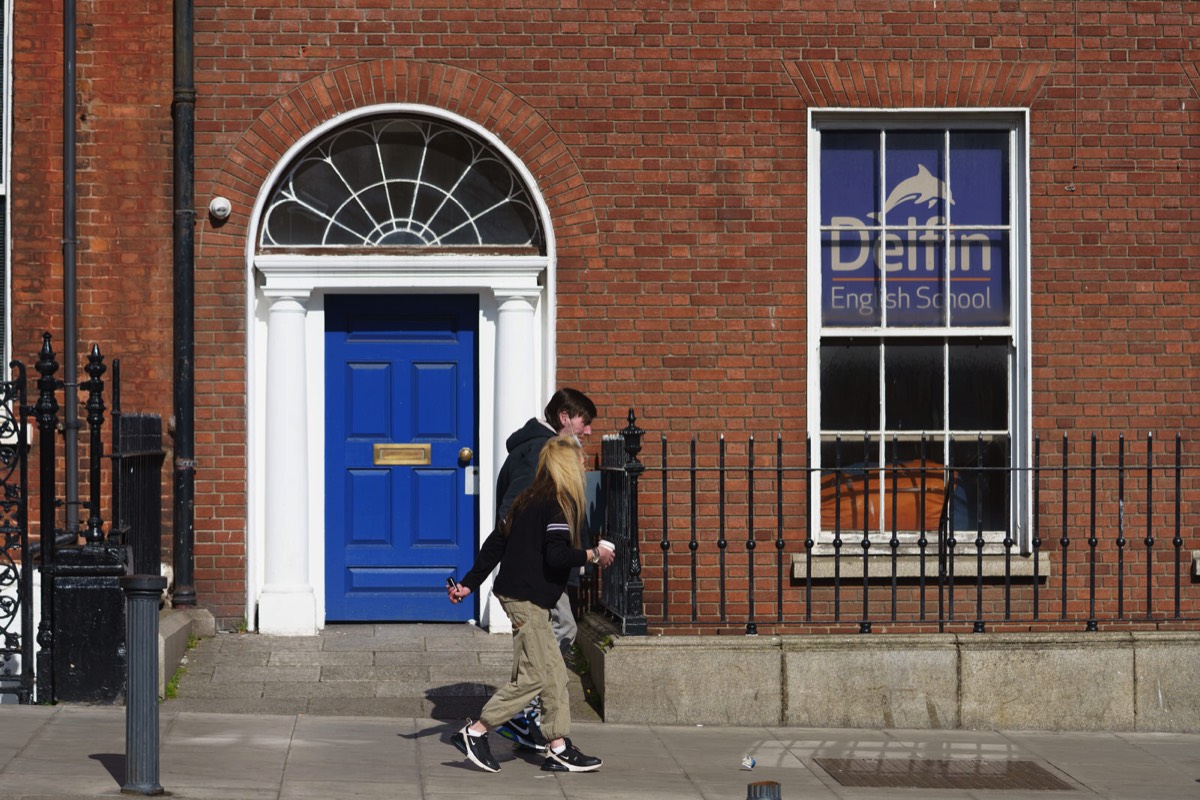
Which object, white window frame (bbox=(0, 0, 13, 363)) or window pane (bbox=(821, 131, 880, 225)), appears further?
window pane (bbox=(821, 131, 880, 225))

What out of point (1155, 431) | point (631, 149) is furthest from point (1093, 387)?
point (631, 149)

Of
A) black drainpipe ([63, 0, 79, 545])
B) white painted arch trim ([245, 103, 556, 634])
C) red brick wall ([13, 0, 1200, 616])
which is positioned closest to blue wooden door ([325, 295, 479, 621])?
white painted arch trim ([245, 103, 556, 634])

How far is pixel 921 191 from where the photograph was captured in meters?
10.8

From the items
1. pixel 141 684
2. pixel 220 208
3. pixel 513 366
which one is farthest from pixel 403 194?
pixel 141 684

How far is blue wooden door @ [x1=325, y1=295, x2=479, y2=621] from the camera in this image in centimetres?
1070

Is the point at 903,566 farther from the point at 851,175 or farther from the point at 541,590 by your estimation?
the point at 541,590

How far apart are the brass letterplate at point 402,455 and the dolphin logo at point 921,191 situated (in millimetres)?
3367

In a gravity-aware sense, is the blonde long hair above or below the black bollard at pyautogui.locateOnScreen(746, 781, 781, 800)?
above

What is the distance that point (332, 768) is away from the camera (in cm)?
760

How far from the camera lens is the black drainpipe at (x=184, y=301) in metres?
10.2

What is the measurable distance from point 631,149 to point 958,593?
11.8ft

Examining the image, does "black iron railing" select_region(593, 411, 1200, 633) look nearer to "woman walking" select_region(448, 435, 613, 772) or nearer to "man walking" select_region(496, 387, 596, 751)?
"man walking" select_region(496, 387, 596, 751)

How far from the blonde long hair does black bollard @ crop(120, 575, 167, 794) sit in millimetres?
1771

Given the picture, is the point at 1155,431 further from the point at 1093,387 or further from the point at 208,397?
the point at 208,397
